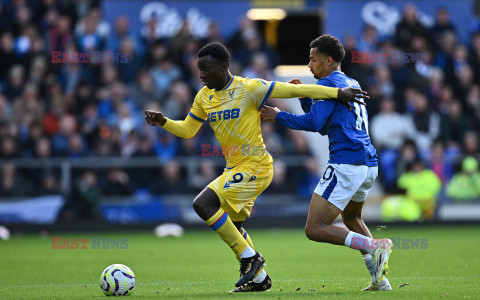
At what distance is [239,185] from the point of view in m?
7.86

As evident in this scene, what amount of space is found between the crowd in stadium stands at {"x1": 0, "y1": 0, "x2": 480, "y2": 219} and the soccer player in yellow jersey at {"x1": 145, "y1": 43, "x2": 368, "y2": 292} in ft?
28.8

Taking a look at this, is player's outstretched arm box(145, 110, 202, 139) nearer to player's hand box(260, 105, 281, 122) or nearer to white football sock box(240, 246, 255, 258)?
player's hand box(260, 105, 281, 122)

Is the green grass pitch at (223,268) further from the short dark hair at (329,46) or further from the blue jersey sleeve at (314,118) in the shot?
the short dark hair at (329,46)

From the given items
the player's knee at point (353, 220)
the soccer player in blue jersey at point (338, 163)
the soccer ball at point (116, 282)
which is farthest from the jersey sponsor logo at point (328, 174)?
the soccer ball at point (116, 282)

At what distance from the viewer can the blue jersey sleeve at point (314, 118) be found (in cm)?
735

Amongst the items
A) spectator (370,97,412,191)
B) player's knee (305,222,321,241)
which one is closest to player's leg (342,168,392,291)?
player's knee (305,222,321,241)

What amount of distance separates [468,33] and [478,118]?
3.12 metres

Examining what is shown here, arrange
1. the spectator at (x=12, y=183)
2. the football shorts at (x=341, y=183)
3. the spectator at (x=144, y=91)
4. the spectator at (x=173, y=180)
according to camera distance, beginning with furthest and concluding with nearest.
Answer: the spectator at (x=144, y=91), the spectator at (x=173, y=180), the spectator at (x=12, y=183), the football shorts at (x=341, y=183)

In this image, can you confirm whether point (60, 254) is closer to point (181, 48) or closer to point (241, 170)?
point (241, 170)

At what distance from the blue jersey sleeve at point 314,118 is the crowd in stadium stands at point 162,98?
9501 mm

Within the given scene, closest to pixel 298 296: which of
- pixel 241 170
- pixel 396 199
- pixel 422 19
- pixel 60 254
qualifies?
pixel 241 170

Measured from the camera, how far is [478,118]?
19.2 m

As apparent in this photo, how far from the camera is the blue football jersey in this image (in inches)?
291

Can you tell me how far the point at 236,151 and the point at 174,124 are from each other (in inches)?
31.0
